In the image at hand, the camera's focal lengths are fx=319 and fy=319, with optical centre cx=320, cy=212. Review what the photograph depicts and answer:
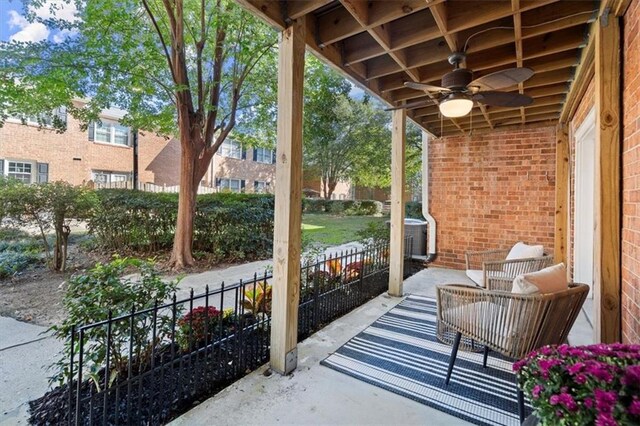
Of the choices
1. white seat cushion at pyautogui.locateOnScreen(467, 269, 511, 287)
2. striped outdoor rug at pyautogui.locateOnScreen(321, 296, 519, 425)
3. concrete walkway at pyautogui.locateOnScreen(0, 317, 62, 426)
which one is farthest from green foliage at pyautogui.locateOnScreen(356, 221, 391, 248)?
concrete walkway at pyautogui.locateOnScreen(0, 317, 62, 426)

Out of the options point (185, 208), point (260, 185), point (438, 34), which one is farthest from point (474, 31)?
point (260, 185)

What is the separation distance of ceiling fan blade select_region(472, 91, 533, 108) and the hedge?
45.9ft

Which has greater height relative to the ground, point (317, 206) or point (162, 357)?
point (317, 206)

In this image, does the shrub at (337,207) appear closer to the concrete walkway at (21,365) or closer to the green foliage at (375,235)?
the green foliage at (375,235)

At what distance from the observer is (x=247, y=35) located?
5430 millimetres

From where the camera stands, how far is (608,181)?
193 cm

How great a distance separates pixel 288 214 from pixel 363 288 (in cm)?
217

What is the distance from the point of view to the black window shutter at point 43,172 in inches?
423

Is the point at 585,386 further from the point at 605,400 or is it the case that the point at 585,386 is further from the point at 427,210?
the point at 427,210

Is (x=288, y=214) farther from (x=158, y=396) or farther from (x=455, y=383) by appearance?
(x=455, y=383)

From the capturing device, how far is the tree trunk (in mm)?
5798

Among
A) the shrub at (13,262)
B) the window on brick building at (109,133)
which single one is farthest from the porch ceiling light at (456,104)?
the window on brick building at (109,133)

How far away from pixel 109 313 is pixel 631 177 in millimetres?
2946

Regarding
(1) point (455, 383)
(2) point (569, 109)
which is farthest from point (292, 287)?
(2) point (569, 109)
